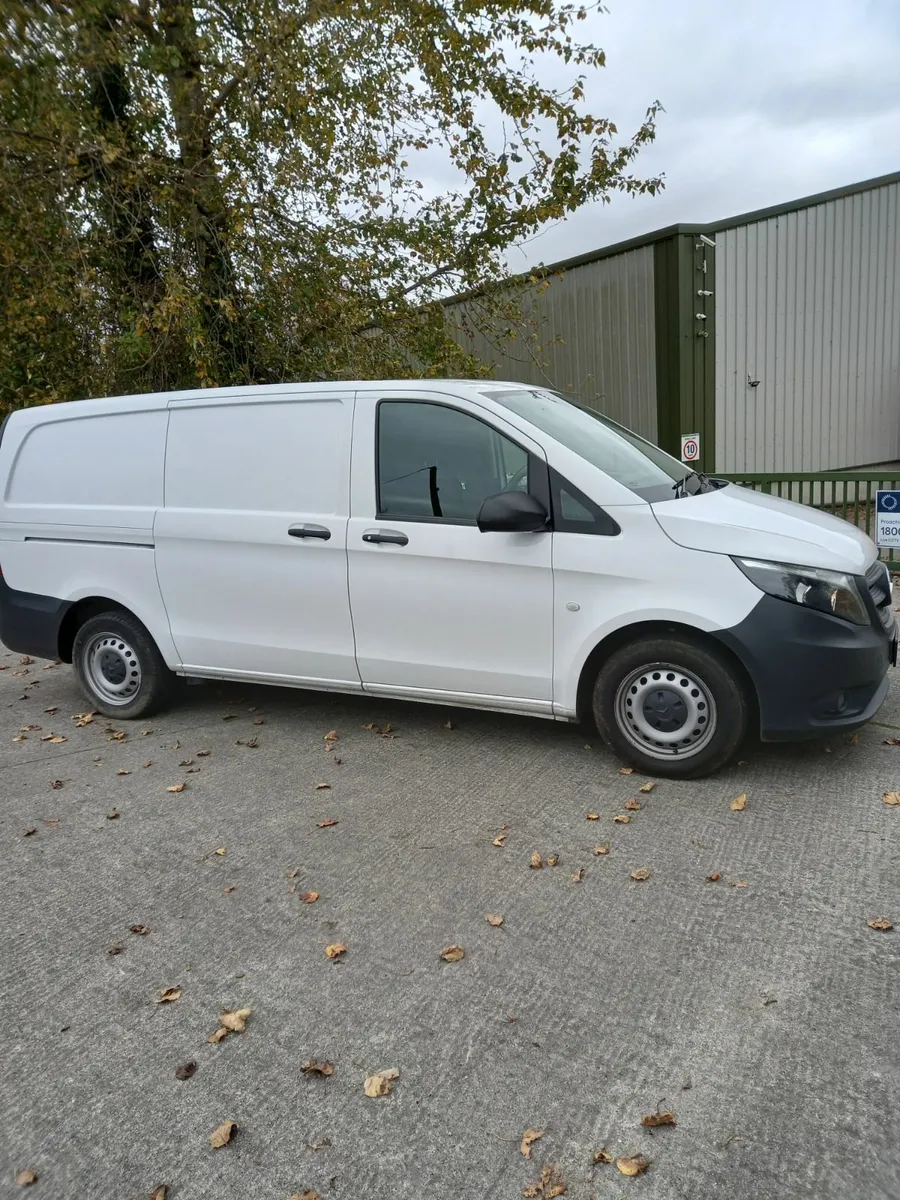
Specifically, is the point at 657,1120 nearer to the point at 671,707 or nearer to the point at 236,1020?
the point at 236,1020

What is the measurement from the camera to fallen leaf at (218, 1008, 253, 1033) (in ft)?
8.95

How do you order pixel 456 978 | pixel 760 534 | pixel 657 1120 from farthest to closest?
pixel 760 534, pixel 456 978, pixel 657 1120

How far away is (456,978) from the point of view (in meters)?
2.93

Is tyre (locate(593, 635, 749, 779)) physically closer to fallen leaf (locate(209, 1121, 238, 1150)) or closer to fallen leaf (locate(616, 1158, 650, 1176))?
fallen leaf (locate(616, 1158, 650, 1176))

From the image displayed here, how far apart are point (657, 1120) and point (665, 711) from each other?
224cm

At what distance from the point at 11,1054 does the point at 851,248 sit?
50.0ft

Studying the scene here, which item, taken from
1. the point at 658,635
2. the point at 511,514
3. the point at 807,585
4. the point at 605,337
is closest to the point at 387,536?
the point at 511,514

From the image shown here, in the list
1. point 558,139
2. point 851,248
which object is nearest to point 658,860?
point 558,139

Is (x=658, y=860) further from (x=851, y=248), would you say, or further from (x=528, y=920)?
(x=851, y=248)

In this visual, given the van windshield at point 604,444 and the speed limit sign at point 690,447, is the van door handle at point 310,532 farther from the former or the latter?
the speed limit sign at point 690,447

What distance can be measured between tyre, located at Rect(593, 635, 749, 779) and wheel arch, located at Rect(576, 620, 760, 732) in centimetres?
2

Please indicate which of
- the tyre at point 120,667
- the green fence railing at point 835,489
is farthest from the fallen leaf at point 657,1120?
the green fence railing at point 835,489

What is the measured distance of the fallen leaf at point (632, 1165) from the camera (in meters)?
2.13

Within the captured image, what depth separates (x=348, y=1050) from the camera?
261 centimetres
